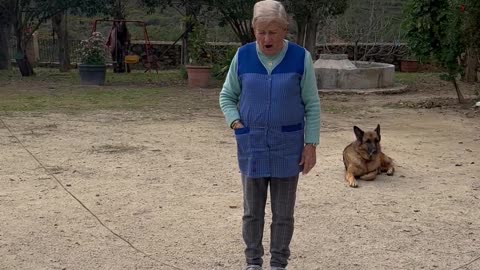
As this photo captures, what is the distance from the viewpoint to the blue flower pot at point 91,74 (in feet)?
49.2

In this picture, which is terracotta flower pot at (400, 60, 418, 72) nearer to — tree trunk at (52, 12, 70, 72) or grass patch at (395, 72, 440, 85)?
grass patch at (395, 72, 440, 85)

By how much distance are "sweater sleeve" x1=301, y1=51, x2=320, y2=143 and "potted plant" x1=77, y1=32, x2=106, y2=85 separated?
12.5 meters

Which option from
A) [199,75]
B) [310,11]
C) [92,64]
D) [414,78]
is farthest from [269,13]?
[414,78]

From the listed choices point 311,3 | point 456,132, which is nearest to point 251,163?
point 456,132

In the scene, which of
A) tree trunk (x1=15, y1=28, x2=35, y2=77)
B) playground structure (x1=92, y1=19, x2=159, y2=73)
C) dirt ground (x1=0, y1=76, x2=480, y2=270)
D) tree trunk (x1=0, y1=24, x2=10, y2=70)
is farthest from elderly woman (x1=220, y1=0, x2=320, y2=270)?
tree trunk (x1=0, y1=24, x2=10, y2=70)

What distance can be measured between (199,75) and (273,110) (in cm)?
1180

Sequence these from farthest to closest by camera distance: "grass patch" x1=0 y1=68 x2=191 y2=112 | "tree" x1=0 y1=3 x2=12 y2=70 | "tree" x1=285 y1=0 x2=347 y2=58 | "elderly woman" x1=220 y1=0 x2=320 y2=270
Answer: "tree" x1=0 y1=3 x2=12 y2=70 < "tree" x1=285 y1=0 x2=347 y2=58 < "grass patch" x1=0 y1=68 x2=191 y2=112 < "elderly woman" x1=220 y1=0 x2=320 y2=270

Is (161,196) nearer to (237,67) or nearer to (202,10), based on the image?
(237,67)

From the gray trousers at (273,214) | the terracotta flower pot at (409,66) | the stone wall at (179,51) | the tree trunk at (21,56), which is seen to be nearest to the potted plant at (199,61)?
the tree trunk at (21,56)

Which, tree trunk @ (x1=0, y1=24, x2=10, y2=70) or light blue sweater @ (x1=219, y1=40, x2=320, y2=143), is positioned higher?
light blue sweater @ (x1=219, y1=40, x2=320, y2=143)

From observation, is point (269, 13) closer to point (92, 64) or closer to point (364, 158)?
point (364, 158)

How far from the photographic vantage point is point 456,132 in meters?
8.74

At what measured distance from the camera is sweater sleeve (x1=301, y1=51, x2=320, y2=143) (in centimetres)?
311

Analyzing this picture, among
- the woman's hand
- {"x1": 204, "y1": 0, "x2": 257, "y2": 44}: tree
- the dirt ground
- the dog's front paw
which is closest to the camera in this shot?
the woman's hand
